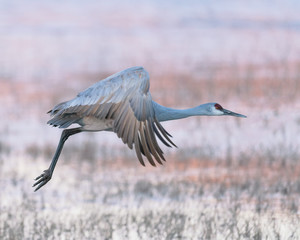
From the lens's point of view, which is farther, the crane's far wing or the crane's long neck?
the crane's long neck

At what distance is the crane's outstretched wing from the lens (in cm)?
834

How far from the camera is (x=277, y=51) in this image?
20.0 metres

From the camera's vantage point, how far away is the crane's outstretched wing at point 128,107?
834 centimetres

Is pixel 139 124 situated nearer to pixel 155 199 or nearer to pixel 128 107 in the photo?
pixel 128 107

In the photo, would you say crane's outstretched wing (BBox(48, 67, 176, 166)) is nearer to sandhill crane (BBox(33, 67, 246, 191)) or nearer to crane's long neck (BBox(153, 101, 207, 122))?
sandhill crane (BBox(33, 67, 246, 191))

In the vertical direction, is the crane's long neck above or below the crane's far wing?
above

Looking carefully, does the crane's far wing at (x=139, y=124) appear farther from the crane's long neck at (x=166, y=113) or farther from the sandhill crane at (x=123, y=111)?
the crane's long neck at (x=166, y=113)

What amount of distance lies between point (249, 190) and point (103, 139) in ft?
12.5

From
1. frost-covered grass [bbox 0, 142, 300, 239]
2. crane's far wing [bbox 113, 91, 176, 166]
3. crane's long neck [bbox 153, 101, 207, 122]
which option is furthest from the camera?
frost-covered grass [bbox 0, 142, 300, 239]

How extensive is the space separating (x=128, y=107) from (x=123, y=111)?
5 centimetres

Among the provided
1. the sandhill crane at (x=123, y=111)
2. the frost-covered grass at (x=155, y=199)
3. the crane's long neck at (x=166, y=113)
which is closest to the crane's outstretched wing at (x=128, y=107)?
the sandhill crane at (x=123, y=111)

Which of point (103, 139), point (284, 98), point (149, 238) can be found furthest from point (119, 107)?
point (284, 98)

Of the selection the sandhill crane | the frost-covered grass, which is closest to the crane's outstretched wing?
the sandhill crane

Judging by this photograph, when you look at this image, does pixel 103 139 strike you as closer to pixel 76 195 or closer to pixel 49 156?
pixel 49 156
